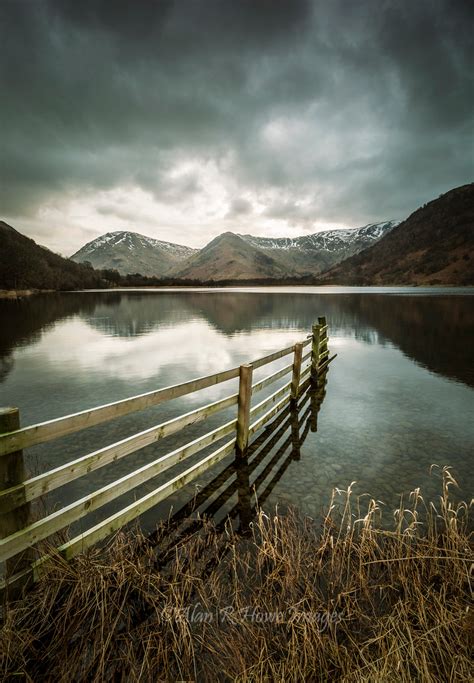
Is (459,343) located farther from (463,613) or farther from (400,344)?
(463,613)

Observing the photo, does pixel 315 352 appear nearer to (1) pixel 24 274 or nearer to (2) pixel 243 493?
(2) pixel 243 493

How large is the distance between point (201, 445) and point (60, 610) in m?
2.89

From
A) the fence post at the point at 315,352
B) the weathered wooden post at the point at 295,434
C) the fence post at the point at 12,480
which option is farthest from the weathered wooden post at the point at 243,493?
the fence post at the point at 315,352

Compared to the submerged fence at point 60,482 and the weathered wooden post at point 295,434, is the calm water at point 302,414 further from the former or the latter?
the submerged fence at point 60,482

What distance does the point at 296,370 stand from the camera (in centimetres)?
1062

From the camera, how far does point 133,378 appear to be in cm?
1416

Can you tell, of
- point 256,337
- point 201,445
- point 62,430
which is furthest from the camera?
point 256,337

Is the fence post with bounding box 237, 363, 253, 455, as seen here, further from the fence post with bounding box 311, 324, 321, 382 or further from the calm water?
the fence post with bounding box 311, 324, 321, 382

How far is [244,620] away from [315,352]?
463 inches

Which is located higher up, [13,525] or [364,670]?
[13,525]

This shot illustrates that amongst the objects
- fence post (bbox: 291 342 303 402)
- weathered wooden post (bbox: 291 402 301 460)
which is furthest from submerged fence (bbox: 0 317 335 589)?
fence post (bbox: 291 342 303 402)

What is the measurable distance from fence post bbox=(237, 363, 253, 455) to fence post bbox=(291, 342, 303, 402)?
149 inches

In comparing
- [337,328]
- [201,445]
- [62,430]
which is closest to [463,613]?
[201,445]

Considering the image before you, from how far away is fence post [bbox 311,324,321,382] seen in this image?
1367 centimetres
